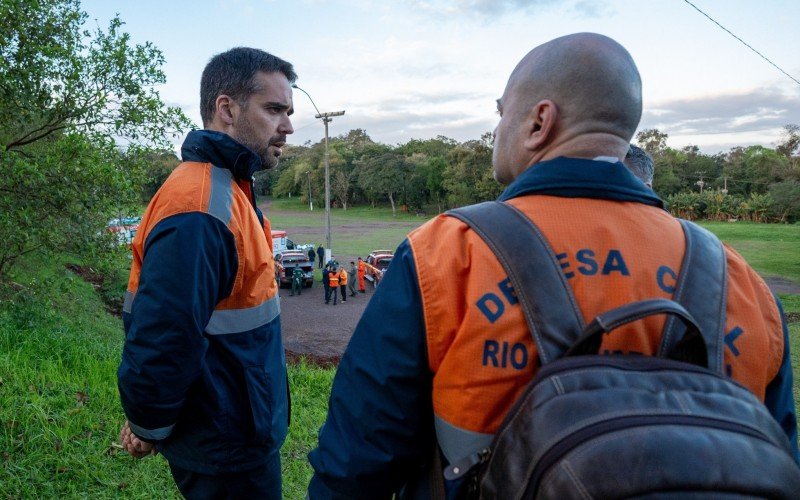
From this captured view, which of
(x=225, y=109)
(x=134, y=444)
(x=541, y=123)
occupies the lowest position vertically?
(x=134, y=444)

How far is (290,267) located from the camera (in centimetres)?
2186

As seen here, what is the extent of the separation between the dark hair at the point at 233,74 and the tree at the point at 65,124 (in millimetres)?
5120

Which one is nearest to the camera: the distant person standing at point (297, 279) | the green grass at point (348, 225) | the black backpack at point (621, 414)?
the black backpack at point (621, 414)

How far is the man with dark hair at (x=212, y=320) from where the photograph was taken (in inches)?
75.3

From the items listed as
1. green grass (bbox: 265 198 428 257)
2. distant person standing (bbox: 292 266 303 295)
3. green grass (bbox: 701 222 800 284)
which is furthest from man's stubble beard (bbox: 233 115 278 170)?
green grass (bbox: 701 222 800 284)

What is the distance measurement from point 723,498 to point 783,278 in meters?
26.7

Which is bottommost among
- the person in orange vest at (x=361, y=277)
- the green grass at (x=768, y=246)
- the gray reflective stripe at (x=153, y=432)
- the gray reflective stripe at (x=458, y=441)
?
the person in orange vest at (x=361, y=277)

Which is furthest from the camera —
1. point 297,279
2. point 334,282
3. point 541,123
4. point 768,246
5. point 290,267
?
point 768,246

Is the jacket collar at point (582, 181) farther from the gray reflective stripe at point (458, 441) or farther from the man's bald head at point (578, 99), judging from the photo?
the gray reflective stripe at point (458, 441)

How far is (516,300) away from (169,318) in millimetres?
1346

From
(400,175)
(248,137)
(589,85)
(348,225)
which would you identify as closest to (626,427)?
(589,85)

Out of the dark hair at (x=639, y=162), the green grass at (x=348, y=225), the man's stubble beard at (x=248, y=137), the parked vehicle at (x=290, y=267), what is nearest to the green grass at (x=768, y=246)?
the green grass at (x=348, y=225)

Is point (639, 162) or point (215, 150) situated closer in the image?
point (215, 150)

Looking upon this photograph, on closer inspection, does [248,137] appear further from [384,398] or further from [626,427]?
[626,427]
